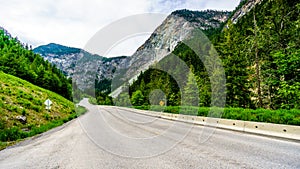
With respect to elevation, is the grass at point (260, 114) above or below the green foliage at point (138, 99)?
below

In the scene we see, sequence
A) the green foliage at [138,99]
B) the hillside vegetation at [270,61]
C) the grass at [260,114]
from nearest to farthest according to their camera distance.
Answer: the grass at [260,114]
the hillside vegetation at [270,61]
the green foliage at [138,99]

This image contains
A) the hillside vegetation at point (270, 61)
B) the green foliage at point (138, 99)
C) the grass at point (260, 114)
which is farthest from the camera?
the green foliage at point (138, 99)

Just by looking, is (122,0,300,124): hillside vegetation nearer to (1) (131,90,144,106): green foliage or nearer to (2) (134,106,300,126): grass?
(2) (134,106,300,126): grass

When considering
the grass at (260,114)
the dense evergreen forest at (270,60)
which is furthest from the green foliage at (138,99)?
the grass at (260,114)

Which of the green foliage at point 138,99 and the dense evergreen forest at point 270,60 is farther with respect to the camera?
the green foliage at point 138,99

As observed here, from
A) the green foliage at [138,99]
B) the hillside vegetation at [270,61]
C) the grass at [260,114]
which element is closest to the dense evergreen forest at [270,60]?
the hillside vegetation at [270,61]

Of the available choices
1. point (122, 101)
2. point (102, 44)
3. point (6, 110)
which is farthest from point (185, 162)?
point (122, 101)

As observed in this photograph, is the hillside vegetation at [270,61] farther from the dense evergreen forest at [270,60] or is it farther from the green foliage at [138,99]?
the green foliage at [138,99]

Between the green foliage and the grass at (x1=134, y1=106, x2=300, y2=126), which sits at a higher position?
the green foliage

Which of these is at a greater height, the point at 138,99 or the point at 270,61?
the point at 270,61

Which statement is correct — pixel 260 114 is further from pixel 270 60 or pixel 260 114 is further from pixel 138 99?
pixel 138 99

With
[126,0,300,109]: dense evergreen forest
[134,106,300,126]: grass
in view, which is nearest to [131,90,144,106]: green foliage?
[126,0,300,109]: dense evergreen forest

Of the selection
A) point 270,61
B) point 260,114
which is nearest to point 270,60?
point 270,61

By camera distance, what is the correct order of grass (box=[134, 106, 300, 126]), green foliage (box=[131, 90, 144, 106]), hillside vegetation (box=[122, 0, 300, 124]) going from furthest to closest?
1. green foliage (box=[131, 90, 144, 106])
2. hillside vegetation (box=[122, 0, 300, 124])
3. grass (box=[134, 106, 300, 126])
